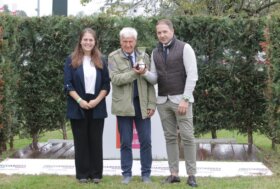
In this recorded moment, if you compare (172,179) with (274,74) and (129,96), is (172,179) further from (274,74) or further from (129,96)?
(274,74)

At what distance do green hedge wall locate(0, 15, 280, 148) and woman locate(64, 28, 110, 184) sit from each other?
235 cm

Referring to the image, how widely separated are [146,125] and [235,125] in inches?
114

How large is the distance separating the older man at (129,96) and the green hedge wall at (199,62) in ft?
7.70

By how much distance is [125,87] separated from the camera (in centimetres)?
605

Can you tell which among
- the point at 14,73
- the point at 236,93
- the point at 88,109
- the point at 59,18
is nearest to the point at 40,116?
the point at 14,73

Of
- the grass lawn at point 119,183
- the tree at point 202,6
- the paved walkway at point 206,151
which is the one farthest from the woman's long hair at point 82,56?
the tree at point 202,6

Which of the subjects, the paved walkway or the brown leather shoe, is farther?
the paved walkway

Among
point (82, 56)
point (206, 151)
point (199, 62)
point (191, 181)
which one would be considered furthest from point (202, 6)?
point (191, 181)

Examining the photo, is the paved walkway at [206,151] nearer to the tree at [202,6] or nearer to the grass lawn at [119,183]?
the grass lawn at [119,183]

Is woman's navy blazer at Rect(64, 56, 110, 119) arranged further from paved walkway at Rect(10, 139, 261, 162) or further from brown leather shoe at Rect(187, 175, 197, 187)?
paved walkway at Rect(10, 139, 261, 162)

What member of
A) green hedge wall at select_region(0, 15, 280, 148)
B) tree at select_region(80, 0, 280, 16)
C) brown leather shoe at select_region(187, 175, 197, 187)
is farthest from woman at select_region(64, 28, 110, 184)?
tree at select_region(80, 0, 280, 16)

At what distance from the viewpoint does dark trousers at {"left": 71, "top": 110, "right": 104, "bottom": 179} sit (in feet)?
20.4

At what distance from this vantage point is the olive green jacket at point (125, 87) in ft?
19.6

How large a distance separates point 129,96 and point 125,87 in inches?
4.6
